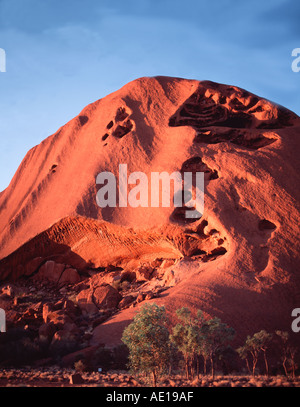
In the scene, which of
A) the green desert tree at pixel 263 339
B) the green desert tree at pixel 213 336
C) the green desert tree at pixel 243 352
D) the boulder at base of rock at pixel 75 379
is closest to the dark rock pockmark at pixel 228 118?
the green desert tree at pixel 263 339

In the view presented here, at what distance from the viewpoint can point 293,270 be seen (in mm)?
17969

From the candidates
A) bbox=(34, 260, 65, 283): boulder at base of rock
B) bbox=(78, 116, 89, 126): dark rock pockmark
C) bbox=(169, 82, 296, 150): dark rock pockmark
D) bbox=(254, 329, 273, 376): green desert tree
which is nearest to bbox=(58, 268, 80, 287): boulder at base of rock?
bbox=(34, 260, 65, 283): boulder at base of rock

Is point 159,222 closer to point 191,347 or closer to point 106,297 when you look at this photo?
point 106,297

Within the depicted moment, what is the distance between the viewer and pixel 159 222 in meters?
20.7

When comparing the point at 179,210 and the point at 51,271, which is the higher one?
the point at 179,210

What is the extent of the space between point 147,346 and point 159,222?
9612 millimetres

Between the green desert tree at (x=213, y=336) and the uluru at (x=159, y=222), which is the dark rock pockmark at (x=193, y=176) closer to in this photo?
the uluru at (x=159, y=222)

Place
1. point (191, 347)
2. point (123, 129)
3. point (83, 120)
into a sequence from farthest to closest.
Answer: point (83, 120) → point (123, 129) → point (191, 347)

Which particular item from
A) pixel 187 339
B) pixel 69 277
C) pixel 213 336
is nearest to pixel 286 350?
pixel 213 336

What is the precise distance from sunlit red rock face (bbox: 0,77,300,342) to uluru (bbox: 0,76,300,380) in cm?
7

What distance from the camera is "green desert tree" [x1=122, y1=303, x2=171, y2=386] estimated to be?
37.9 ft

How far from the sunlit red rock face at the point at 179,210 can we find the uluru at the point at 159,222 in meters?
0.07
